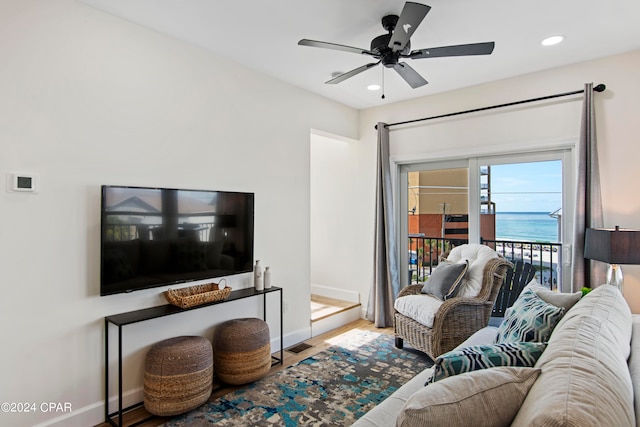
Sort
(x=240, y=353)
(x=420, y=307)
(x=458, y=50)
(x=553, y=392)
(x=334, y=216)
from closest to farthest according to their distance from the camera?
(x=553, y=392) → (x=458, y=50) → (x=240, y=353) → (x=420, y=307) → (x=334, y=216)

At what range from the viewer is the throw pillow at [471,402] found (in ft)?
3.32

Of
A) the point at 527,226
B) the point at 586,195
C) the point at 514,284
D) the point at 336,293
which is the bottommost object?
the point at 336,293

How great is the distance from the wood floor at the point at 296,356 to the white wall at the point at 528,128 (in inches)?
19.6

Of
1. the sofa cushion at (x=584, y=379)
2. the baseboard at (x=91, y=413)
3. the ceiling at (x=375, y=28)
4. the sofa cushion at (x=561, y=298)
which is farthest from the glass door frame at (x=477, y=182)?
the baseboard at (x=91, y=413)

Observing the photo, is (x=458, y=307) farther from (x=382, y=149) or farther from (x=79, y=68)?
(x=79, y=68)

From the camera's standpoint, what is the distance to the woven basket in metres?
2.66

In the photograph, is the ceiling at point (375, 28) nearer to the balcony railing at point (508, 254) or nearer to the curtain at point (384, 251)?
the curtain at point (384, 251)

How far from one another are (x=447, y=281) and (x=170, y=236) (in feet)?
7.83

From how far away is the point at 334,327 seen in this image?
171 inches

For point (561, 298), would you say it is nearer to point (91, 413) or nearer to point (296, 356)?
point (296, 356)

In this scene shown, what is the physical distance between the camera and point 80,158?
238 cm

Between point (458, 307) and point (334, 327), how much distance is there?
1.71 metres

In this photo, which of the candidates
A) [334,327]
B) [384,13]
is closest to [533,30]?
[384,13]

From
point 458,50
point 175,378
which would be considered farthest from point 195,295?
point 458,50
